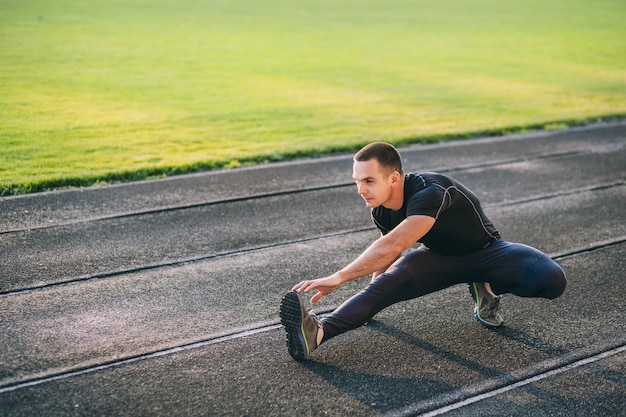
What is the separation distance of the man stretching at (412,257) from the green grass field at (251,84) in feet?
17.8

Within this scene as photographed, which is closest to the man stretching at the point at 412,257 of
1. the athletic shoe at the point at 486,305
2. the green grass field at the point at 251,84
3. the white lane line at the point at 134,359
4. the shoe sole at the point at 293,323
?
the shoe sole at the point at 293,323

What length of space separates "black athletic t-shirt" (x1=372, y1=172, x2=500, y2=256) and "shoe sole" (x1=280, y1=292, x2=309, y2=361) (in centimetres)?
95

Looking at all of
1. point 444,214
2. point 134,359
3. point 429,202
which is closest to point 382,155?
point 429,202

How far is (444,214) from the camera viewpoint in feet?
16.1

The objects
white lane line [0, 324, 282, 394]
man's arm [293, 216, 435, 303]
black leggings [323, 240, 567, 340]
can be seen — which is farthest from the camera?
black leggings [323, 240, 567, 340]

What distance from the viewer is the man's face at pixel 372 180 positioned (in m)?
4.79

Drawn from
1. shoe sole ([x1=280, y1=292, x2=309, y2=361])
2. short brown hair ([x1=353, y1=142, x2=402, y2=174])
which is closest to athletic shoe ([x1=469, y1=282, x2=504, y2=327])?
short brown hair ([x1=353, y1=142, x2=402, y2=174])

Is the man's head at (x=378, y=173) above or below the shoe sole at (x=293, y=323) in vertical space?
above

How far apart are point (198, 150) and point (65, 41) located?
443 inches

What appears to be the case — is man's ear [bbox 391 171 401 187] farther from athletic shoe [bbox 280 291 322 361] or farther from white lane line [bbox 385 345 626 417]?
white lane line [bbox 385 345 626 417]

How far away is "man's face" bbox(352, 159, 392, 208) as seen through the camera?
15.7ft

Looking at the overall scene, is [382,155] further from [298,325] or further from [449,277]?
[298,325]

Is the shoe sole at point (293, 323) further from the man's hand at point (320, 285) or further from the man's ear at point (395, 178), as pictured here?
the man's ear at point (395, 178)

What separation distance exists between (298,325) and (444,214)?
1.24 m
